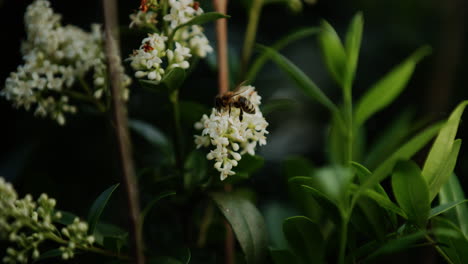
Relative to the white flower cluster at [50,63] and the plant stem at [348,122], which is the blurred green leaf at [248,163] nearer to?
the plant stem at [348,122]

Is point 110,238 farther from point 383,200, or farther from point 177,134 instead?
point 383,200

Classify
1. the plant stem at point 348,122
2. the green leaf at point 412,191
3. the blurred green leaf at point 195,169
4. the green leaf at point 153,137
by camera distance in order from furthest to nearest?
the green leaf at point 153,137 < the blurred green leaf at point 195,169 < the plant stem at point 348,122 < the green leaf at point 412,191

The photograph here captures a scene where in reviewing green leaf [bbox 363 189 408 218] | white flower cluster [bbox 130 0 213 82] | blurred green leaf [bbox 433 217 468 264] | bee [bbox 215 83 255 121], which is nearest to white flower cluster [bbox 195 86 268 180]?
bee [bbox 215 83 255 121]

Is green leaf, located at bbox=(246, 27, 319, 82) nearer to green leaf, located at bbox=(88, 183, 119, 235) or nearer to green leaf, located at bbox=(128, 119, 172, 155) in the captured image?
green leaf, located at bbox=(128, 119, 172, 155)

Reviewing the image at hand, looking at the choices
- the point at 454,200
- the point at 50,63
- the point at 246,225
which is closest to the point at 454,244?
the point at 454,200

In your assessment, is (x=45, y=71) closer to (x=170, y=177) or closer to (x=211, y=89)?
(x=170, y=177)

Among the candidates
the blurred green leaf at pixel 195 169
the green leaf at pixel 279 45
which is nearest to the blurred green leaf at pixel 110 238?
the blurred green leaf at pixel 195 169

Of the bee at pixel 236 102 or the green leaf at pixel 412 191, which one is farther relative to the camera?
the bee at pixel 236 102
